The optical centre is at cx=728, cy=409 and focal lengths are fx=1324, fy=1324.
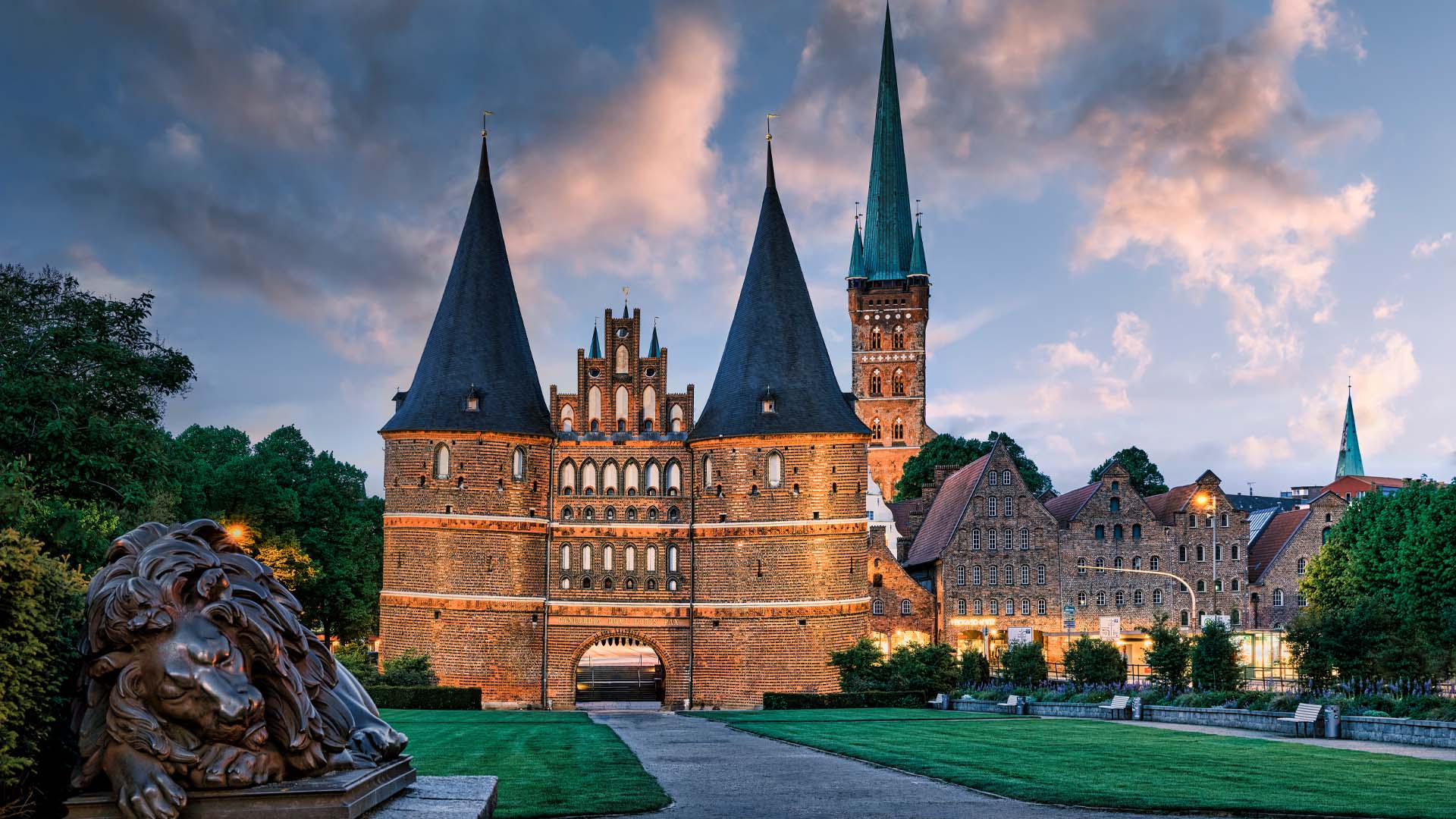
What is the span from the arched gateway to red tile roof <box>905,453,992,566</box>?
53.4 feet

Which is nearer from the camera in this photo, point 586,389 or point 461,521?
point 461,521

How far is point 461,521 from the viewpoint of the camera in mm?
53062

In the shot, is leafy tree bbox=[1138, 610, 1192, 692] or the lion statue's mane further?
leafy tree bbox=[1138, 610, 1192, 692]

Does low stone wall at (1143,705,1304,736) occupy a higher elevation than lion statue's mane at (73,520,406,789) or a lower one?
lower

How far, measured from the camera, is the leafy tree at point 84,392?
3247 centimetres

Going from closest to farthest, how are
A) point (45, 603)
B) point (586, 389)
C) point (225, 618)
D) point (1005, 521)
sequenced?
point (225, 618) < point (45, 603) < point (586, 389) < point (1005, 521)

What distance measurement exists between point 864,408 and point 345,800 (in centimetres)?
10803

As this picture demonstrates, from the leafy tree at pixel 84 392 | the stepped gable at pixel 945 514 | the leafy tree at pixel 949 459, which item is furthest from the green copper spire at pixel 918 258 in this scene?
the leafy tree at pixel 84 392

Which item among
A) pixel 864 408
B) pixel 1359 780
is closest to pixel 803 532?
pixel 1359 780

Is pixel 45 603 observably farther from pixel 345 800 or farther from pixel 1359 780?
pixel 1359 780

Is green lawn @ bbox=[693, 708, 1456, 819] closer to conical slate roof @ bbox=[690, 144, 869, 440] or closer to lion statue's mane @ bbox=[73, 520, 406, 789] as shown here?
lion statue's mane @ bbox=[73, 520, 406, 789]

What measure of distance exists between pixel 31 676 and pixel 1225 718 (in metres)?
27.2

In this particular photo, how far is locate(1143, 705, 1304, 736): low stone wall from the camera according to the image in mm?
27125

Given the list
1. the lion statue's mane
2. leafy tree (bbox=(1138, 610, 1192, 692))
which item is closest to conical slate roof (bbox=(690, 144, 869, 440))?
leafy tree (bbox=(1138, 610, 1192, 692))
